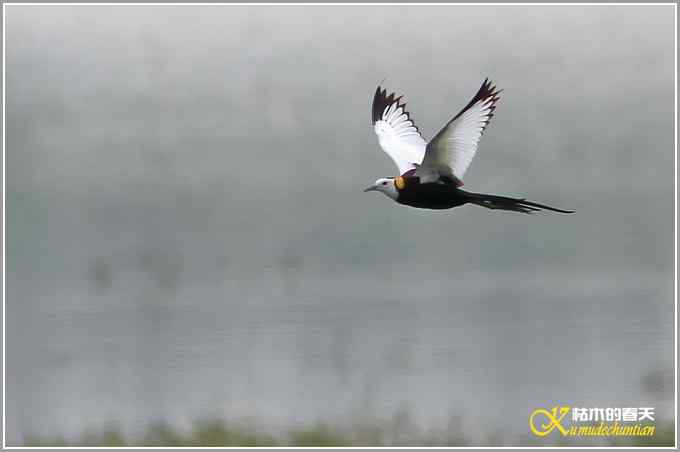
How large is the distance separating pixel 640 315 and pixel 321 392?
4984 mm

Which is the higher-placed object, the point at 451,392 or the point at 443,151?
the point at 443,151

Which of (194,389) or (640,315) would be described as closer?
(194,389)

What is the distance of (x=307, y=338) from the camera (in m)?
13.2

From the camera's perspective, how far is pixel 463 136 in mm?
8508

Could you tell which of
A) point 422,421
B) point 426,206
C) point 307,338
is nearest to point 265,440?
point 422,421

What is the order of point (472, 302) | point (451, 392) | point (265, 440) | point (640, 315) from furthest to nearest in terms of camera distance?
1. point (472, 302)
2. point (640, 315)
3. point (451, 392)
4. point (265, 440)

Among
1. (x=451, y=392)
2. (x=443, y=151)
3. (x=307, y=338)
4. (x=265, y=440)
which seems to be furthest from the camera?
(x=307, y=338)

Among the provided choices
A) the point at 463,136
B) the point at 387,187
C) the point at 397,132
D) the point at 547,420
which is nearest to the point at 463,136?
the point at 463,136

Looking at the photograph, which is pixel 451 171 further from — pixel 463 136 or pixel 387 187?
pixel 387 187

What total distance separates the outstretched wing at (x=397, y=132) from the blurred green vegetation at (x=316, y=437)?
1.77 metres

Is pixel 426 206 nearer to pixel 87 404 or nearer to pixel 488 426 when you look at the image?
pixel 488 426

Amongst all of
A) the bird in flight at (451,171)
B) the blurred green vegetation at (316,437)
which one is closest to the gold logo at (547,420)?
the blurred green vegetation at (316,437)

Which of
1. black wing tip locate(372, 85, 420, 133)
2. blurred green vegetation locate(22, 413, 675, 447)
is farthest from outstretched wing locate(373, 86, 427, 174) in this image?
blurred green vegetation locate(22, 413, 675, 447)

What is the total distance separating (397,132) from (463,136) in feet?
4.99
